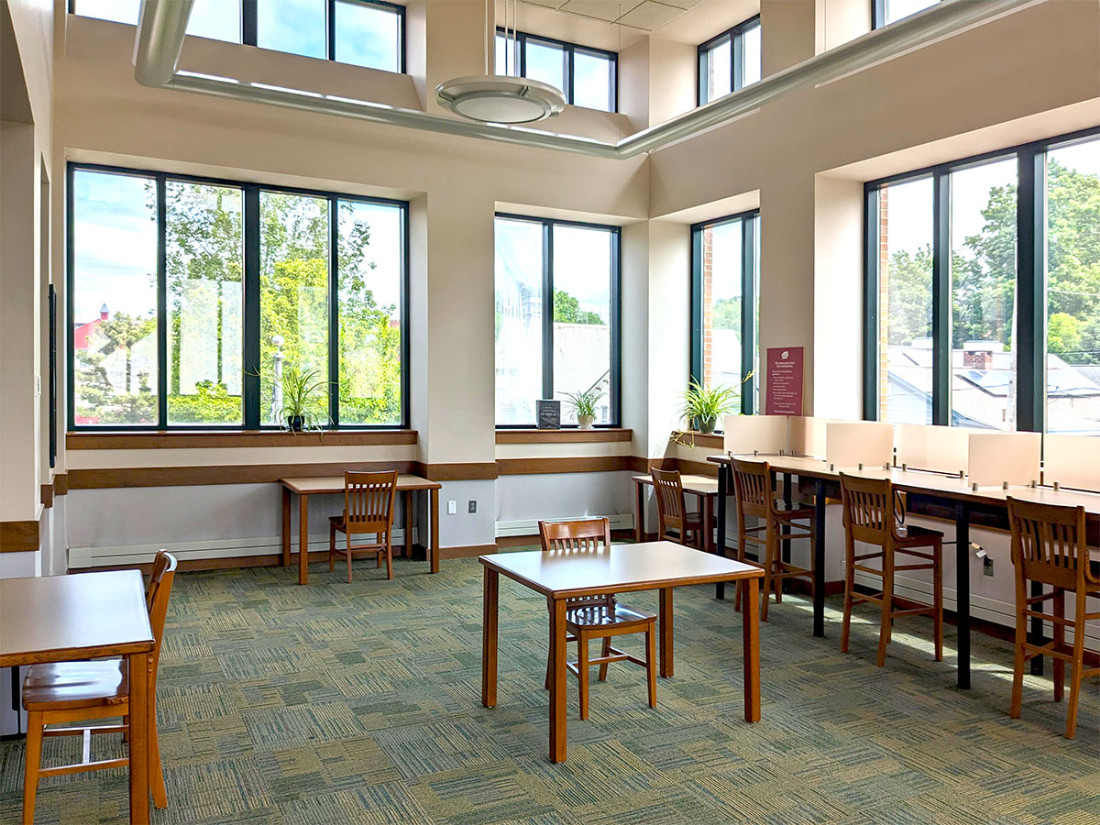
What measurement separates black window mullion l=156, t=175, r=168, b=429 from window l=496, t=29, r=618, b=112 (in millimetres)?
3313

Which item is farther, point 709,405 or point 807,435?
point 709,405

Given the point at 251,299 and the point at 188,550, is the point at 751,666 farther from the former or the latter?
the point at 251,299

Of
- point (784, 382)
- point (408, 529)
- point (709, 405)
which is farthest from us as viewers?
point (709, 405)

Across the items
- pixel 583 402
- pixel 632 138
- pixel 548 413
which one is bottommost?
pixel 548 413

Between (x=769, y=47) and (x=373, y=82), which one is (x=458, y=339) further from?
(x=769, y=47)

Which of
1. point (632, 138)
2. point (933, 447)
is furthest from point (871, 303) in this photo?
point (632, 138)

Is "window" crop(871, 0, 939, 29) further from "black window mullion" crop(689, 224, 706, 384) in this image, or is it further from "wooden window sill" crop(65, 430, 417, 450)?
"wooden window sill" crop(65, 430, 417, 450)

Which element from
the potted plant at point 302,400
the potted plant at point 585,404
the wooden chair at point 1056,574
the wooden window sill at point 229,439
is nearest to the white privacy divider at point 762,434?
the potted plant at point 585,404

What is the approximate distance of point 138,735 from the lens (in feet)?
8.56

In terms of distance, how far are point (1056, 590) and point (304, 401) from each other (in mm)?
5738

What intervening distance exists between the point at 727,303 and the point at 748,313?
1.31 feet

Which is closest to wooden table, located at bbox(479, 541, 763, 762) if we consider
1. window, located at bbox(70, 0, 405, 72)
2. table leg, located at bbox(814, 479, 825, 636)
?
table leg, located at bbox(814, 479, 825, 636)

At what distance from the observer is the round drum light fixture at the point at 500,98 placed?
4766 mm

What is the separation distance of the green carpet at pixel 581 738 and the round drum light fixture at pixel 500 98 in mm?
3138
